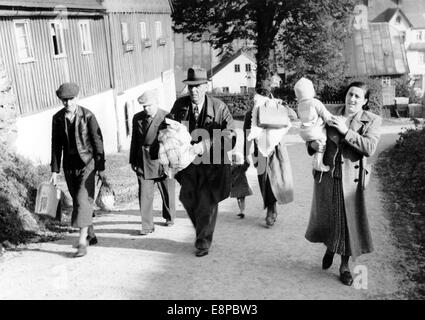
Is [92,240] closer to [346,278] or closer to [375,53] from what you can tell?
[346,278]

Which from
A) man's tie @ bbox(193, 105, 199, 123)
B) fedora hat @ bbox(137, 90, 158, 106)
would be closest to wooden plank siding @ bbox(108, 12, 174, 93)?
fedora hat @ bbox(137, 90, 158, 106)

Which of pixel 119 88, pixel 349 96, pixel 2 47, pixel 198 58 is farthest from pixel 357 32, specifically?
pixel 349 96

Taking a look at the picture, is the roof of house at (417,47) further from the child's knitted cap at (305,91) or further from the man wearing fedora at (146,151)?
the child's knitted cap at (305,91)

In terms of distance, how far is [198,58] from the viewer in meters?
56.5

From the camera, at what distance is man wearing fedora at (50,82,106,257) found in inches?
232

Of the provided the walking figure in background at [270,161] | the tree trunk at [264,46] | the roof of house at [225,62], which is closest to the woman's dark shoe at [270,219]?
the walking figure in background at [270,161]

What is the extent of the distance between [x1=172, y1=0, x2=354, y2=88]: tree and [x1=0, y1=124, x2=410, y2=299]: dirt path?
67.2ft

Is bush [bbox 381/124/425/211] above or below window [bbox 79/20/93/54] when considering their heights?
below

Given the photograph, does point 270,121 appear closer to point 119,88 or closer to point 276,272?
point 276,272

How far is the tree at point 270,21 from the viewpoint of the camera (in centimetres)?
2617

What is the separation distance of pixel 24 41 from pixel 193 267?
9.79 metres

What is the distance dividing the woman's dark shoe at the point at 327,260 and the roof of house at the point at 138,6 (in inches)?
576

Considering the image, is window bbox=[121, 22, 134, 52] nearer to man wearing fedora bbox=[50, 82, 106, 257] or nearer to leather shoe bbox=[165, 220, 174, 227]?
leather shoe bbox=[165, 220, 174, 227]
